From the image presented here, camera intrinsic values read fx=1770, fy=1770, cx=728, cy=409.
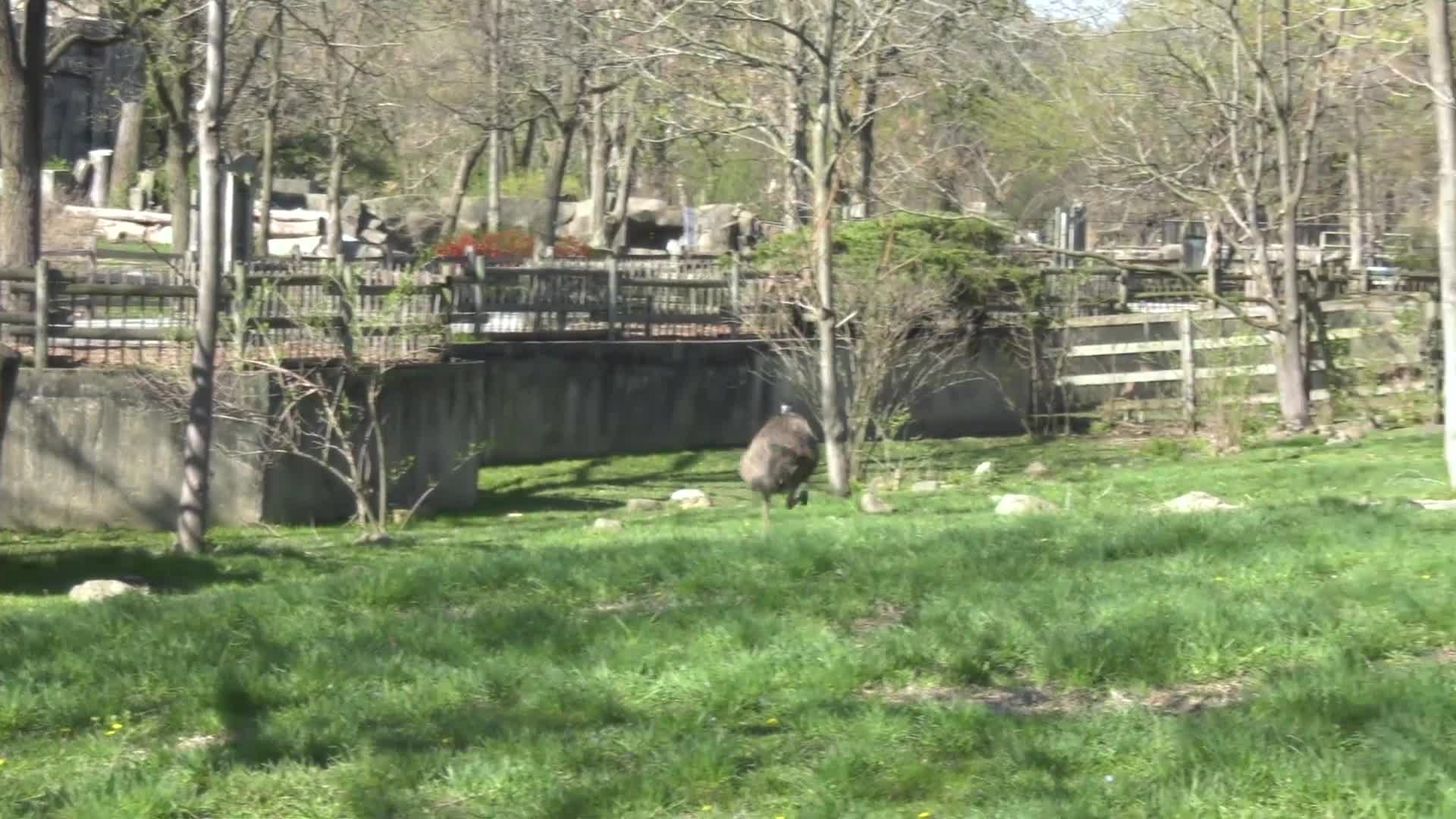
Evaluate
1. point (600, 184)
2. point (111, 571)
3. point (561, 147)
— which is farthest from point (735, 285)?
point (600, 184)

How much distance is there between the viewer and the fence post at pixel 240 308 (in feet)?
57.7

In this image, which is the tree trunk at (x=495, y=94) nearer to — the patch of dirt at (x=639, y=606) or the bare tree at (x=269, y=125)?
the bare tree at (x=269, y=125)

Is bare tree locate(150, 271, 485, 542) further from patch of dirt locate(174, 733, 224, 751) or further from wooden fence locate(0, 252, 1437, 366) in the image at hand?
patch of dirt locate(174, 733, 224, 751)

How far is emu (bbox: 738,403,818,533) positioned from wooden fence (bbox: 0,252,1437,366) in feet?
13.8

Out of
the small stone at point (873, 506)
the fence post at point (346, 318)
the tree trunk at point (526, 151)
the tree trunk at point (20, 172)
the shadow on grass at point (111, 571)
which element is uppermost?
the tree trunk at point (526, 151)

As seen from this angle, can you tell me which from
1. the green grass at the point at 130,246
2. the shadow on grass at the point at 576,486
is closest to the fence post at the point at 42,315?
the shadow on grass at the point at 576,486

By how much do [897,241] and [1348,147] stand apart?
12.1 m

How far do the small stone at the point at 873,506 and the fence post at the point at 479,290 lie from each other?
36.4 feet

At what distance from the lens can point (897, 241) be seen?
26281 millimetres

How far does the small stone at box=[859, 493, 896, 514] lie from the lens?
15.0m

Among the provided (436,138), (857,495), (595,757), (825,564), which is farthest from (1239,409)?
(436,138)

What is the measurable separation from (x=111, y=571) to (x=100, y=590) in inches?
64.3

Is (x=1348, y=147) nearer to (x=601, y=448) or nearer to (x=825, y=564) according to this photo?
(x=601, y=448)

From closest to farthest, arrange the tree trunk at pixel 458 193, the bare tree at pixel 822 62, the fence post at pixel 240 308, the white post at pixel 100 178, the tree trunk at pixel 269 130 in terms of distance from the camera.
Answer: the fence post at pixel 240 308 → the bare tree at pixel 822 62 → the tree trunk at pixel 269 130 → the tree trunk at pixel 458 193 → the white post at pixel 100 178
